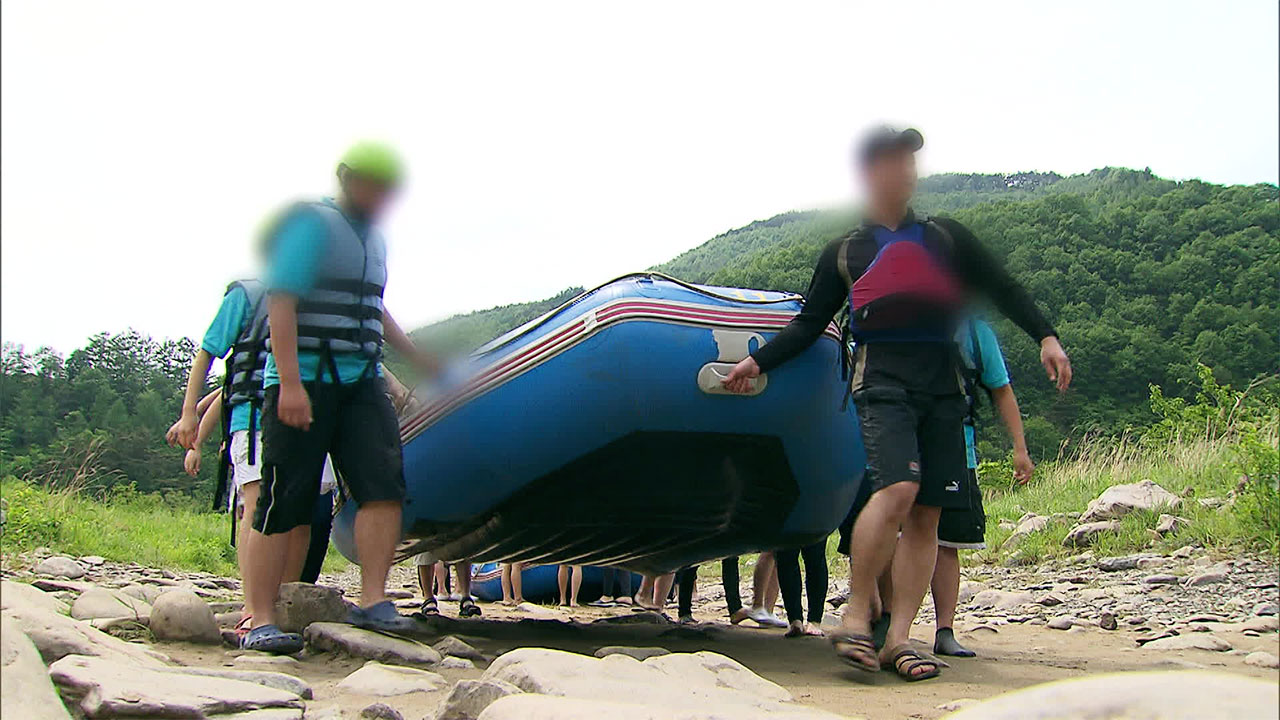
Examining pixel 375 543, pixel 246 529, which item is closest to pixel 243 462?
pixel 246 529

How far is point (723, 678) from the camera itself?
7.70ft

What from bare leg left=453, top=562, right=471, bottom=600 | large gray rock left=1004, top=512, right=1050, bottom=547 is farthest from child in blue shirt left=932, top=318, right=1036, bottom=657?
large gray rock left=1004, top=512, right=1050, bottom=547

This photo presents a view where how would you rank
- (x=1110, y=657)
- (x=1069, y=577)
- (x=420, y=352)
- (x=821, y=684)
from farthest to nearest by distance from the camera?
1. (x=1069, y=577)
2. (x=420, y=352)
3. (x=1110, y=657)
4. (x=821, y=684)

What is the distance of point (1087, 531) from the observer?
6.32 metres

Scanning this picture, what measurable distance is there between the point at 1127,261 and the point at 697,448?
75.4ft

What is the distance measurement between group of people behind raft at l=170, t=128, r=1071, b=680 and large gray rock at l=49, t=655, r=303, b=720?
948 millimetres

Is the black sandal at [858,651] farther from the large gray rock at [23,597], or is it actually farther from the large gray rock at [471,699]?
the large gray rock at [23,597]

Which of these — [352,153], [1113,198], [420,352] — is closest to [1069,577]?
[420,352]

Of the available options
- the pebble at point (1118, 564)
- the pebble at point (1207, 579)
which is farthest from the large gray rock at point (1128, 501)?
the pebble at point (1207, 579)

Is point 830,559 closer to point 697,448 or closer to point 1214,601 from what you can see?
point 1214,601

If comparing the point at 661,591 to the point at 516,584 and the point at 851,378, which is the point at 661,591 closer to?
the point at 516,584

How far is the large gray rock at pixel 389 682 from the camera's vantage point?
2377 mm

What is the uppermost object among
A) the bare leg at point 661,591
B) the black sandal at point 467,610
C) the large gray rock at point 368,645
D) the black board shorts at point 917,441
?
the black board shorts at point 917,441

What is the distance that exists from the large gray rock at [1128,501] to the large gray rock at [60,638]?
5.71 m
